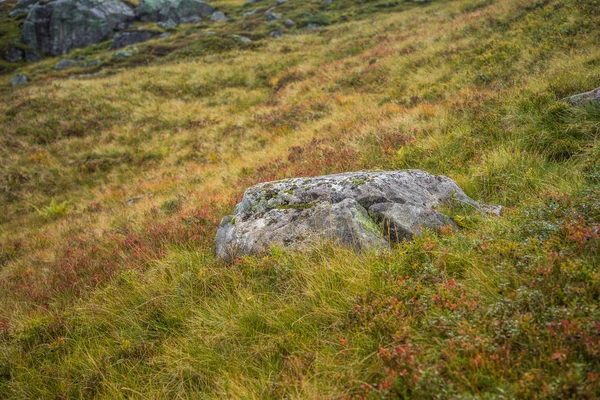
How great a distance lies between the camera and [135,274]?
14.9ft

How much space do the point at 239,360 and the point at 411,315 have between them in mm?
1539

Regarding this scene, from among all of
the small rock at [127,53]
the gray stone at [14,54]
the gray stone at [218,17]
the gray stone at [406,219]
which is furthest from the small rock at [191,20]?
the gray stone at [406,219]

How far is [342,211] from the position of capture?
417 centimetres

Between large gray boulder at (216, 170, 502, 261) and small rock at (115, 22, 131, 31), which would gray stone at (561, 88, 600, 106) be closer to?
large gray boulder at (216, 170, 502, 261)

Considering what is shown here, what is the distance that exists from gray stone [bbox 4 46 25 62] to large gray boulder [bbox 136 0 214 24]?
20.7 meters

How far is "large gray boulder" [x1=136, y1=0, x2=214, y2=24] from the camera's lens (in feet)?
191

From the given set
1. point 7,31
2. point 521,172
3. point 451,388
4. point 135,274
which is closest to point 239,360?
point 451,388

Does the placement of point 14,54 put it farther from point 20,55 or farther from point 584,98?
point 584,98

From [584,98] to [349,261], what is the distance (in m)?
5.57

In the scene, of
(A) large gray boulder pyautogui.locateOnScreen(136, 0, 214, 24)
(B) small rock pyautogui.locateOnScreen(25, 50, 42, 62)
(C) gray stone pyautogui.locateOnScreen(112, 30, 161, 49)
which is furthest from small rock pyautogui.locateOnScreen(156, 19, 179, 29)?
(B) small rock pyautogui.locateOnScreen(25, 50, 42, 62)

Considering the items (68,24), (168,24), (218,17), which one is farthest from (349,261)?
(68,24)

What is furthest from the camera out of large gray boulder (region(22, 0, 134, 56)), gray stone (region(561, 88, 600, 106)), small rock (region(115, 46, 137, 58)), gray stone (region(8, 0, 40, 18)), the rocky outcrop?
gray stone (region(8, 0, 40, 18))

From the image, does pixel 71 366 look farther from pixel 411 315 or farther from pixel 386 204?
pixel 386 204

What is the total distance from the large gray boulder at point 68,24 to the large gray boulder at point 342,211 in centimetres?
6549
